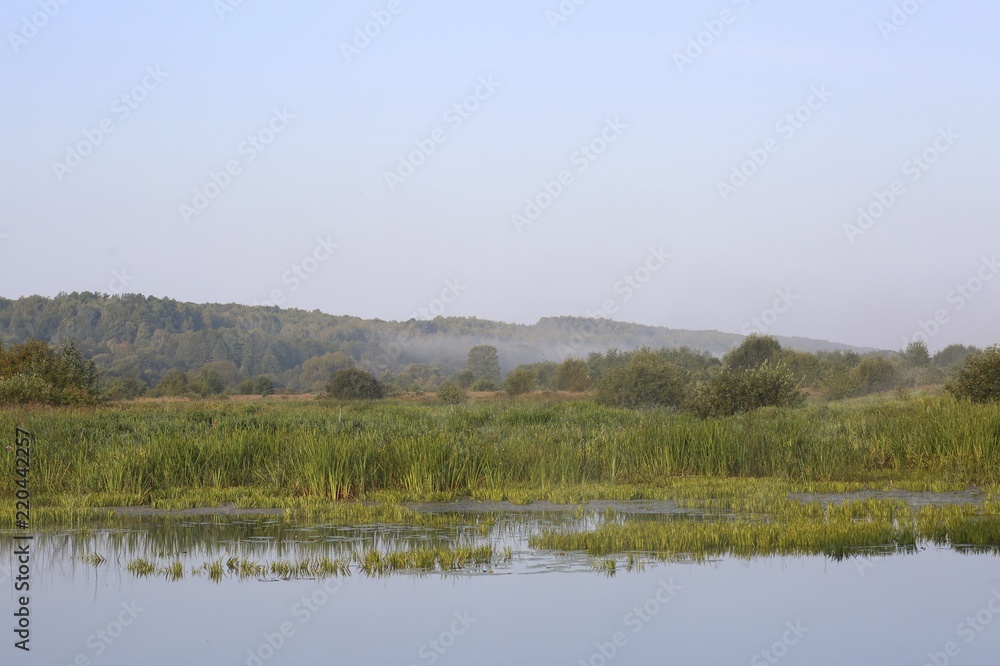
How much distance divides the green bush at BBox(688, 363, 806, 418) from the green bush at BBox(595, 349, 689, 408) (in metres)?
11.1

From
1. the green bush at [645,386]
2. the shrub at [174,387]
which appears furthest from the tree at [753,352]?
the shrub at [174,387]

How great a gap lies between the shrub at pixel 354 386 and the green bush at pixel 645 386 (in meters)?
16.2

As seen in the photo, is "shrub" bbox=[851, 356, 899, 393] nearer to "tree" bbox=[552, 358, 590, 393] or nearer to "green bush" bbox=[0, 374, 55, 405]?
"tree" bbox=[552, 358, 590, 393]

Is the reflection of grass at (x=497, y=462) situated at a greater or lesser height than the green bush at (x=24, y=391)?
lesser

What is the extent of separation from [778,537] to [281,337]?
11298cm

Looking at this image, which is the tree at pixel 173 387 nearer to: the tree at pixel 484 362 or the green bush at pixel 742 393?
the tree at pixel 484 362

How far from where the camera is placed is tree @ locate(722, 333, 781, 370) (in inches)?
2055

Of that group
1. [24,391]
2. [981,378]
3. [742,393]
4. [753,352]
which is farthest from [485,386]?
[981,378]

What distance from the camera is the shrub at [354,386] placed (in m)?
57.9

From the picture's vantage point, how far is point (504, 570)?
9602 millimetres

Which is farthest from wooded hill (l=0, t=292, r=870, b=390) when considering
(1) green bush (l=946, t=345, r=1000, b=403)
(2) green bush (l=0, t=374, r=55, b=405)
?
(1) green bush (l=946, t=345, r=1000, b=403)

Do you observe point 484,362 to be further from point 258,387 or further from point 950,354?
point 950,354

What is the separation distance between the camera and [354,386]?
58.5 m

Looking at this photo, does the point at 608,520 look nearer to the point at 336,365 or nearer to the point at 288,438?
the point at 288,438
